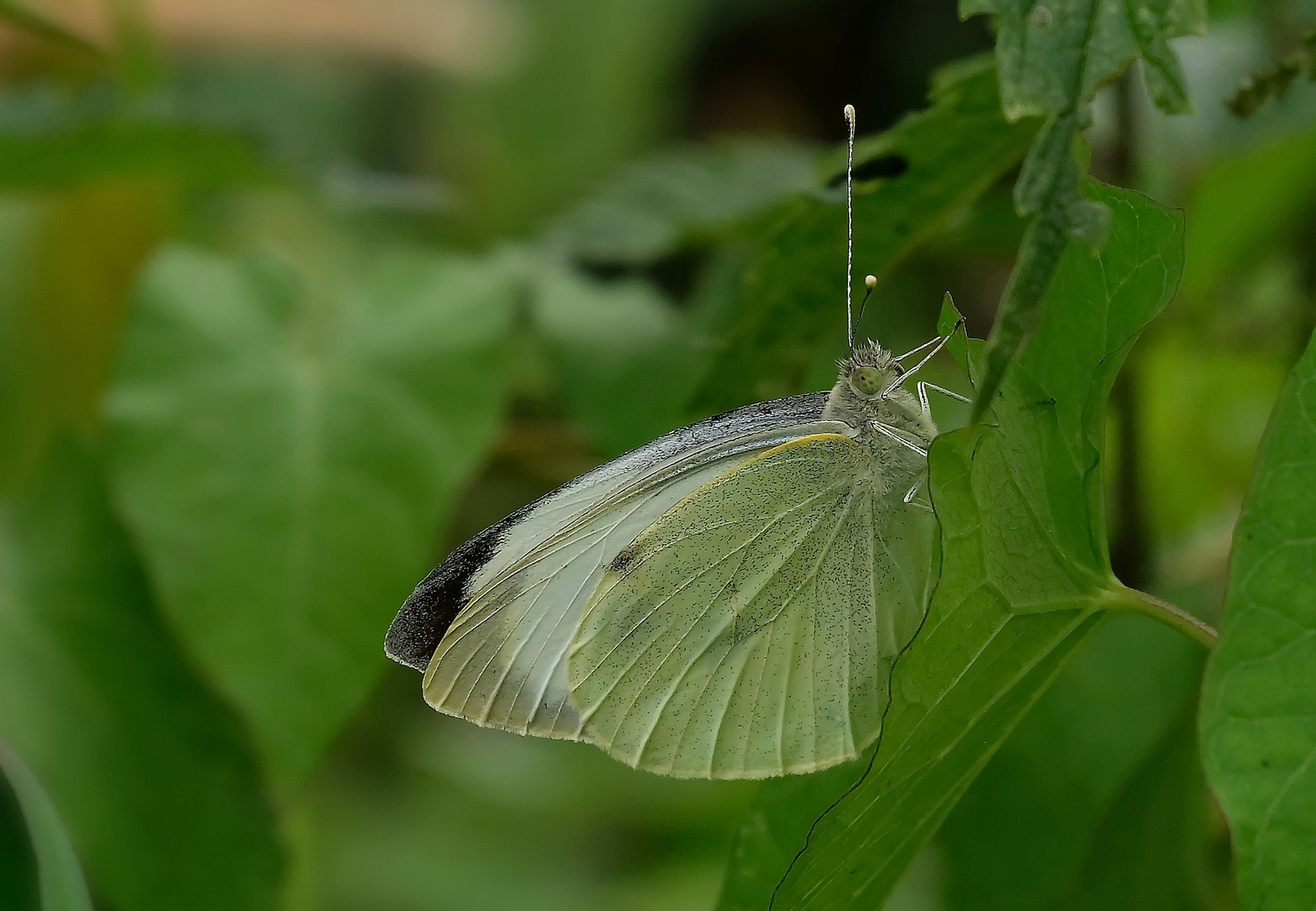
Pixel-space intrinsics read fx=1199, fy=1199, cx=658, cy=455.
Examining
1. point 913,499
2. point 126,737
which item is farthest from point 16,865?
point 913,499

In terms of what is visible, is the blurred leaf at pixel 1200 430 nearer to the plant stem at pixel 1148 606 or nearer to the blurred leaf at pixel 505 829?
the plant stem at pixel 1148 606

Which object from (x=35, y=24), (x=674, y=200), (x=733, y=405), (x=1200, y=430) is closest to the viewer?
(x=733, y=405)

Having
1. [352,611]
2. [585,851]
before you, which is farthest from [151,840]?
[585,851]

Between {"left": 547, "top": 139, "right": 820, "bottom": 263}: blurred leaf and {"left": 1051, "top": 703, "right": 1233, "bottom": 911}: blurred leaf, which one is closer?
{"left": 1051, "top": 703, "right": 1233, "bottom": 911}: blurred leaf

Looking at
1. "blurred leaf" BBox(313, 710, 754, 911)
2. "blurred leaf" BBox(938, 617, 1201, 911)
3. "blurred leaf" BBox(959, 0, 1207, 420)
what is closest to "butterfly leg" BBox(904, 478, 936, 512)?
"blurred leaf" BBox(938, 617, 1201, 911)

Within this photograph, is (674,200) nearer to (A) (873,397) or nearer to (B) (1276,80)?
(A) (873,397)

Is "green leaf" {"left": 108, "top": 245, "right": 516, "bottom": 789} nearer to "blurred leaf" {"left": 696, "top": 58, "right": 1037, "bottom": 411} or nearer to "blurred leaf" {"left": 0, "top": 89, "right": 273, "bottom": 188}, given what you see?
"blurred leaf" {"left": 0, "top": 89, "right": 273, "bottom": 188}
